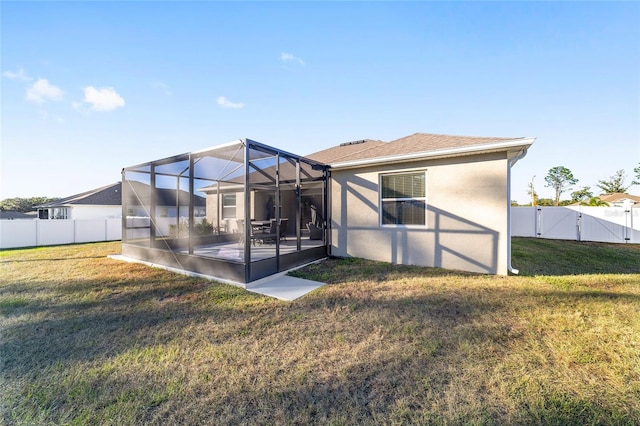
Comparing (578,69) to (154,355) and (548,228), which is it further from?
(154,355)

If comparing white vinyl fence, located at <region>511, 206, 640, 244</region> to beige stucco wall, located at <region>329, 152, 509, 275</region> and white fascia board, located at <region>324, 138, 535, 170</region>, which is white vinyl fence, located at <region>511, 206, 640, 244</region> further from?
white fascia board, located at <region>324, 138, 535, 170</region>

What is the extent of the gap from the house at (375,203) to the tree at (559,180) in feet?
161

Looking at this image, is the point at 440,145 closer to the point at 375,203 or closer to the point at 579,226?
the point at 375,203

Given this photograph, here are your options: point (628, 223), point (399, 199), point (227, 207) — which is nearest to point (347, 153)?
point (399, 199)

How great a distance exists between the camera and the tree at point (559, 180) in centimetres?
4134

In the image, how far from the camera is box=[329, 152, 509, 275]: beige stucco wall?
237 inches

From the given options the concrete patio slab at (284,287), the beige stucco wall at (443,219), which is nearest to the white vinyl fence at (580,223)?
the beige stucco wall at (443,219)

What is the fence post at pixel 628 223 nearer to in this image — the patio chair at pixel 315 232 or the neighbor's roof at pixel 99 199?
the patio chair at pixel 315 232

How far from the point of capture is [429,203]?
682cm

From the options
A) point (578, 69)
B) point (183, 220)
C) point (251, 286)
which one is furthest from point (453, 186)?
point (183, 220)

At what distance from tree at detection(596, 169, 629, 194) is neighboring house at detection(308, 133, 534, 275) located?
2100 inches

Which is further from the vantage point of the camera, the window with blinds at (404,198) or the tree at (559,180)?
the tree at (559,180)

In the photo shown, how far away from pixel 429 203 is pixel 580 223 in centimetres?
1169

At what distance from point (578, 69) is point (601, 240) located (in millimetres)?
8815
